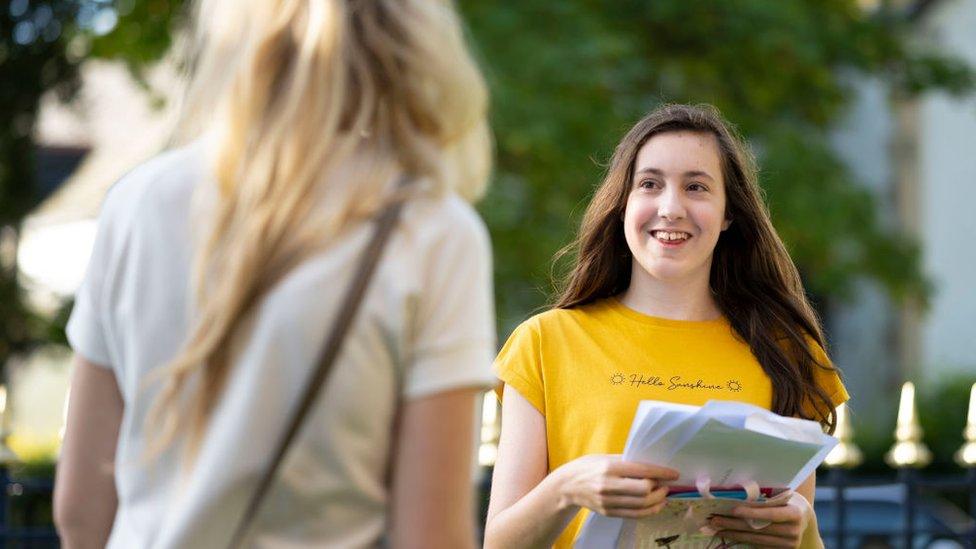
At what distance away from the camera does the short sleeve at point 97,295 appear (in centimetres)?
166

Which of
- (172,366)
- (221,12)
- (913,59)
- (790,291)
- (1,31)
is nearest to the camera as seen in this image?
(172,366)

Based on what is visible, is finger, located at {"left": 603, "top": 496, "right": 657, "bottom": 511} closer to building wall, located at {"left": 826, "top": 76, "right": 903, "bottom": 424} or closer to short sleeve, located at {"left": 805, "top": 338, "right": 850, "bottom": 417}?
Answer: short sleeve, located at {"left": 805, "top": 338, "right": 850, "bottom": 417}

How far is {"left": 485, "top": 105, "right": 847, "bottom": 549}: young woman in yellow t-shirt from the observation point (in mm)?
2648

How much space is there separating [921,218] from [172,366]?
73.3ft

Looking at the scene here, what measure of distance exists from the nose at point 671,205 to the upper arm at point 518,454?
0.44 meters

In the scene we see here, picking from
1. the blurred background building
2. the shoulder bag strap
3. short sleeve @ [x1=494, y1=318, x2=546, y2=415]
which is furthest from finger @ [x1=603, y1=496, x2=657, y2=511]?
the blurred background building

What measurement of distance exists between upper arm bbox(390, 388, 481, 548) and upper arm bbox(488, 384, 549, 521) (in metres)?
1.04

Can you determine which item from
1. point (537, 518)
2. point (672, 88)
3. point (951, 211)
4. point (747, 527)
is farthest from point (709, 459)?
point (951, 211)

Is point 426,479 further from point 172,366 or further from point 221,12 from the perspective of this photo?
point 221,12

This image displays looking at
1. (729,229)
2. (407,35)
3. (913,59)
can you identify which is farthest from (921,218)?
(407,35)

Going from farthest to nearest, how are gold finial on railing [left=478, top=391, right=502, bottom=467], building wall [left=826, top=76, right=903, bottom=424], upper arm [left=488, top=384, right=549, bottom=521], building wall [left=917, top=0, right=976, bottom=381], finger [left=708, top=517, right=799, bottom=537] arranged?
building wall [left=826, top=76, right=903, bottom=424] → building wall [left=917, top=0, right=976, bottom=381] → gold finial on railing [left=478, top=391, right=502, bottom=467] → upper arm [left=488, top=384, right=549, bottom=521] → finger [left=708, top=517, right=799, bottom=537]

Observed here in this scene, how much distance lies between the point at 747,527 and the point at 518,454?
17.6 inches

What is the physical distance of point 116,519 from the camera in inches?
68.2

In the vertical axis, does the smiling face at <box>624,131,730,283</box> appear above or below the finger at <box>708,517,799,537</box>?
above
